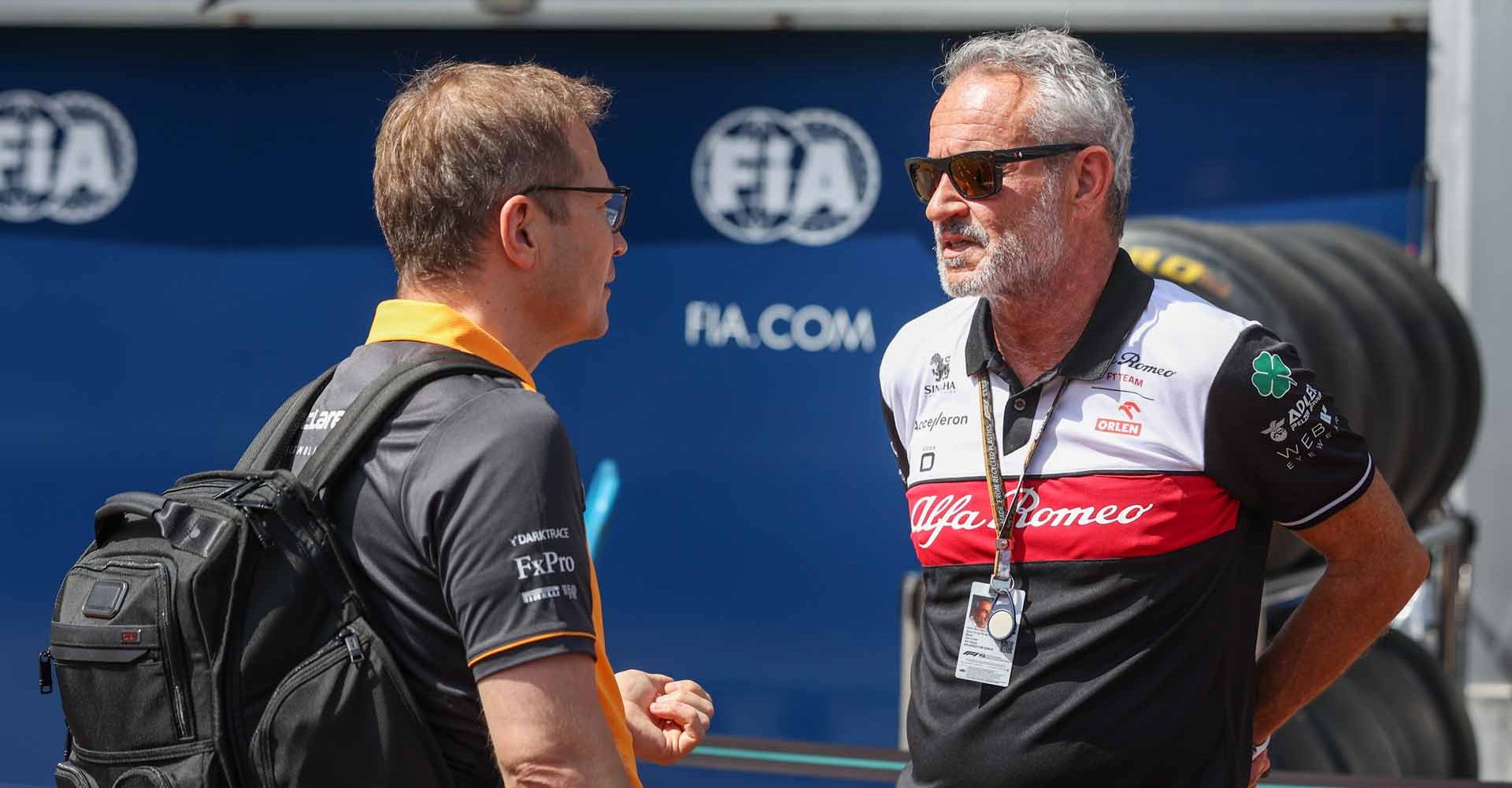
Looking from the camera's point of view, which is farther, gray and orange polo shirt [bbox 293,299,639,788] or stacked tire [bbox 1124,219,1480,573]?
stacked tire [bbox 1124,219,1480,573]

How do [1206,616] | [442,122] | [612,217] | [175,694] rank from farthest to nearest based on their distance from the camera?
[1206,616] → [612,217] → [442,122] → [175,694]

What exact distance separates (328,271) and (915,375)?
Answer: 3.62 m

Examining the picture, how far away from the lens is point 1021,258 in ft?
6.40

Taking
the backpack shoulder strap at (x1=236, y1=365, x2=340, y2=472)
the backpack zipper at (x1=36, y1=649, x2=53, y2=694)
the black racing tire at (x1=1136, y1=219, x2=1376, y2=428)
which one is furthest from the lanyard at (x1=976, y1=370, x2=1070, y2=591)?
the black racing tire at (x1=1136, y1=219, x2=1376, y2=428)

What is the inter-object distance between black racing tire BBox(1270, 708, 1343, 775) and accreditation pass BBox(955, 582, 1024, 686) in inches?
107

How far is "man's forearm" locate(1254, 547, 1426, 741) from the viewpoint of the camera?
192 cm

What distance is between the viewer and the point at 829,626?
495 centimetres

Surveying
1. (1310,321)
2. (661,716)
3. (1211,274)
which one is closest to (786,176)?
(1211,274)

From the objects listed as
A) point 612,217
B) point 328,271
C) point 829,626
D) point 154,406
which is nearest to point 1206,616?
point 612,217

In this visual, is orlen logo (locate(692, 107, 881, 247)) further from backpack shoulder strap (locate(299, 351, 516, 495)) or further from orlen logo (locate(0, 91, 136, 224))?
backpack shoulder strap (locate(299, 351, 516, 495))

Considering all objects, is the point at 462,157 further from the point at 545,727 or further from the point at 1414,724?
the point at 1414,724

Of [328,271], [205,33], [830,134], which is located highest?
[205,33]

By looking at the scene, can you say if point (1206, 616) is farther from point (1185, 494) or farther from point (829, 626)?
point (829, 626)

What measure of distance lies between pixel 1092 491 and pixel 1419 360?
2.81 meters
